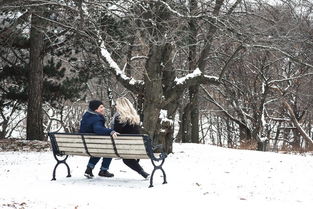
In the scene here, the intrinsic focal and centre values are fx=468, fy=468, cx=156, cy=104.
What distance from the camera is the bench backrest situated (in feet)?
24.5

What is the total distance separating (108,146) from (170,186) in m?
1.22

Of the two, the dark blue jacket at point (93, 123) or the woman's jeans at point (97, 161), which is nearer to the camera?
the dark blue jacket at point (93, 123)

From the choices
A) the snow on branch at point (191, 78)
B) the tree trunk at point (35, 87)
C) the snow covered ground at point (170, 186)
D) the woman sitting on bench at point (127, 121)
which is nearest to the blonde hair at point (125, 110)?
the woman sitting on bench at point (127, 121)

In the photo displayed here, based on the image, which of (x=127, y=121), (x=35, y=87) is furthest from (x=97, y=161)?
(x=35, y=87)

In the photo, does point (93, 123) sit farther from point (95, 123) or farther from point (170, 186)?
point (170, 186)

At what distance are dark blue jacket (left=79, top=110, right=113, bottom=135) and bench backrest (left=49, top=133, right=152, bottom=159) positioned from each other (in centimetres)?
14

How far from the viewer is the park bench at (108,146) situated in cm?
746

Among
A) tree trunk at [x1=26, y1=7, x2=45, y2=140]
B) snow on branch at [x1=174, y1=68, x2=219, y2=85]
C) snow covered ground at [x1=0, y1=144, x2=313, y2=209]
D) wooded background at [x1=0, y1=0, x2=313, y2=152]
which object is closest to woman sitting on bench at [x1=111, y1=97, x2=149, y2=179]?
snow covered ground at [x1=0, y1=144, x2=313, y2=209]

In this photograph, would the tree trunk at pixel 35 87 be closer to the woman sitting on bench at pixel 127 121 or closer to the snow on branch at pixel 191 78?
the snow on branch at pixel 191 78

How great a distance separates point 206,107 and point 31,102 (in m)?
27.1

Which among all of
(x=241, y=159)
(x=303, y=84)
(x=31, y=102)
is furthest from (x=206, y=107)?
(x=241, y=159)

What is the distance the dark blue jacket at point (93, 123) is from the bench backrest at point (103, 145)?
0.45 feet

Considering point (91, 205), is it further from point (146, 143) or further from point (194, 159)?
point (194, 159)

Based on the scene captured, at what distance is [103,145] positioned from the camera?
7.82 m
